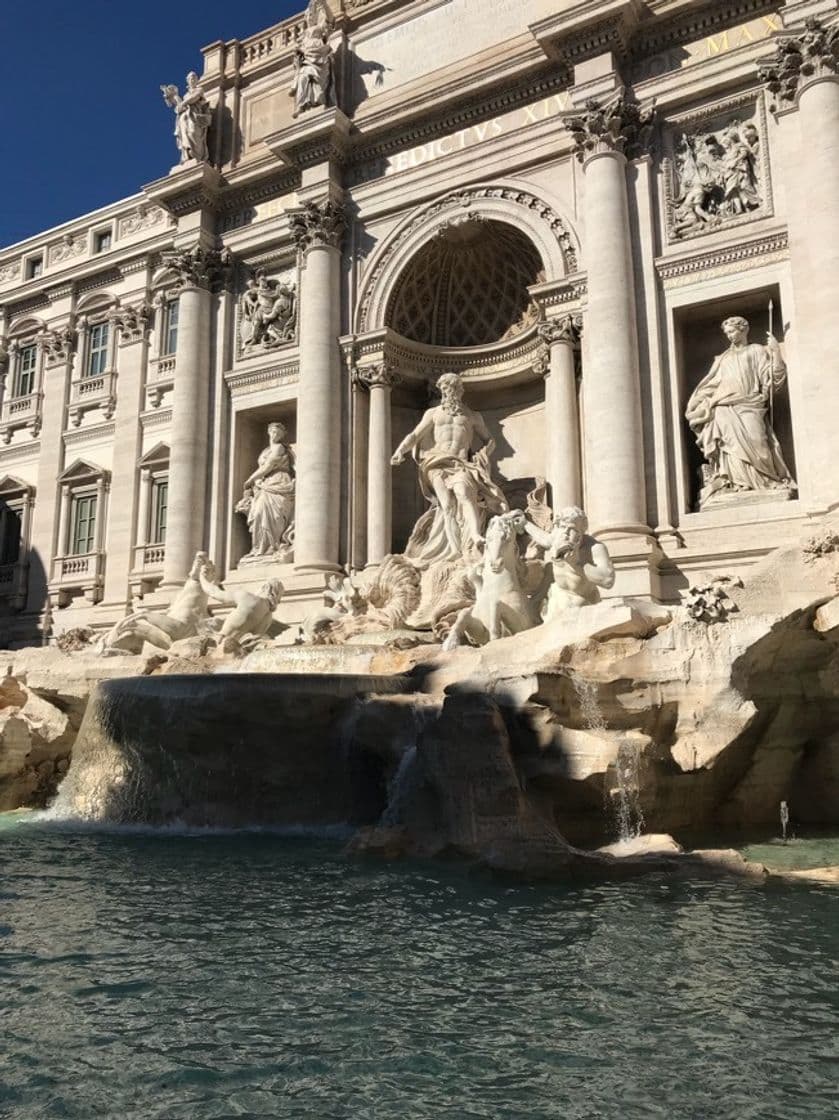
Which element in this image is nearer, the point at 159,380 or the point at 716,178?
the point at 716,178

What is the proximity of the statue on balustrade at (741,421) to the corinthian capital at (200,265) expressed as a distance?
37.0 feet

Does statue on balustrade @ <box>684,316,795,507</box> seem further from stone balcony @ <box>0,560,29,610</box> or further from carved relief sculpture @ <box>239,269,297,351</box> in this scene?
stone balcony @ <box>0,560,29,610</box>

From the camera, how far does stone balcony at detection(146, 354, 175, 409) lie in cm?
2173

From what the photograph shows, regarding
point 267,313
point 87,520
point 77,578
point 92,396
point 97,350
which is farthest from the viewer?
point 97,350

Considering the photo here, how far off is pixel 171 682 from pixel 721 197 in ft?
38.5

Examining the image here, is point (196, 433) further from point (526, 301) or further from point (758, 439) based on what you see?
point (758, 439)

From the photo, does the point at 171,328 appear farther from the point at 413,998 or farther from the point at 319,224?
the point at 413,998

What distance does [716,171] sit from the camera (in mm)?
15164

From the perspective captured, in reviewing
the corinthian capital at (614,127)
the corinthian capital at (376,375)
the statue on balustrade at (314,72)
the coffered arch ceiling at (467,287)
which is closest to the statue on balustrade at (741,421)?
the corinthian capital at (614,127)

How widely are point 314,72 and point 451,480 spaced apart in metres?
9.43

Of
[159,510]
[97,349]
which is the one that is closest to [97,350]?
[97,349]

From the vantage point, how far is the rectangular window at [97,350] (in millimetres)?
23562

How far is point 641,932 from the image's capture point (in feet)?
17.6

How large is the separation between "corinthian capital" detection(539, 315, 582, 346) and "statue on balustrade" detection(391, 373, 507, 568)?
2.08m
